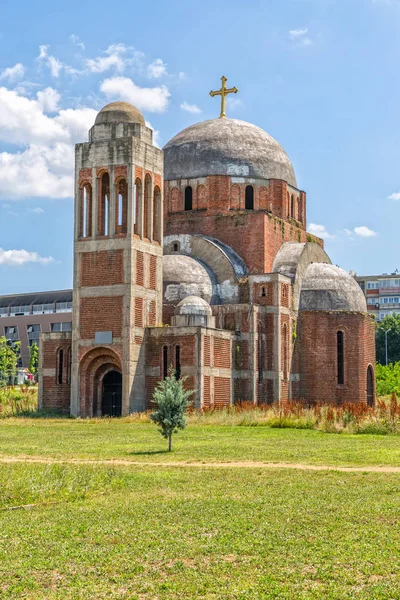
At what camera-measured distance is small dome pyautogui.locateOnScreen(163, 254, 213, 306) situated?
45.8 meters

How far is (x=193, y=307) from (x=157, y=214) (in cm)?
540

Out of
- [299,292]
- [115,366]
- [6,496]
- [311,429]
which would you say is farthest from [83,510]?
[299,292]

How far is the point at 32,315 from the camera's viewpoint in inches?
4038

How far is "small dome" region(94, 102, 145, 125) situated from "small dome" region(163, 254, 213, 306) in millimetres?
7690

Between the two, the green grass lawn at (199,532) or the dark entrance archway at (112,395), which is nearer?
the green grass lawn at (199,532)

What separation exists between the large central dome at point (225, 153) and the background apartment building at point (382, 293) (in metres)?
67.7

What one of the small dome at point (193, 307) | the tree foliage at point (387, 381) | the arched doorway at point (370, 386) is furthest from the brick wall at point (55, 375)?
the tree foliage at point (387, 381)

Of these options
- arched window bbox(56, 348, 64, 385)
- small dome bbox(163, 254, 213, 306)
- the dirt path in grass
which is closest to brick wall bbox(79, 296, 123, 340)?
arched window bbox(56, 348, 64, 385)

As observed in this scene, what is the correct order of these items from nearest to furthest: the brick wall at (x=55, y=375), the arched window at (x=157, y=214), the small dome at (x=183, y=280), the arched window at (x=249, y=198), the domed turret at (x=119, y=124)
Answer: the domed turret at (x=119, y=124) < the brick wall at (x=55, y=375) < the arched window at (x=157, y=214) < the small dome at (x=183, y=280) < the arched window at (x=249, y=198)

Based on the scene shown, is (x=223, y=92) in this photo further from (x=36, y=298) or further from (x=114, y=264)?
(x=36, y=298)

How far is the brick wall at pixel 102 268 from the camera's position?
137 ft

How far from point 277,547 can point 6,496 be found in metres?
5.74

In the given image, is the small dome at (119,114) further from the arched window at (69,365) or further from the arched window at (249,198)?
the arched window at (69,365)

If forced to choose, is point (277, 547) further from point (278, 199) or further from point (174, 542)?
point (278, 199)
